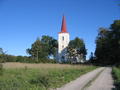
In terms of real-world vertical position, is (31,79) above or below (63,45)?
below

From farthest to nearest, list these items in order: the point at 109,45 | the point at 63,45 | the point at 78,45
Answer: the point at 63,45 → the point at 78,45 → the point at 109,45

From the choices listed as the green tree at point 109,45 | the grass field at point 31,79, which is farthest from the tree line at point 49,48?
the grass field at point 31,79

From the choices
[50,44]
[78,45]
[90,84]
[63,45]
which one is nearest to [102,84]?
[90,84]

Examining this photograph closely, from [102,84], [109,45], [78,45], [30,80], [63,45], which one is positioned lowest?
[102,84]

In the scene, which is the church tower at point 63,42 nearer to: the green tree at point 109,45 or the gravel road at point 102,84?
the green tree at point 109,45

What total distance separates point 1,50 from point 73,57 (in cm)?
8976

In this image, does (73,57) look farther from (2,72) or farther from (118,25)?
(2,72)

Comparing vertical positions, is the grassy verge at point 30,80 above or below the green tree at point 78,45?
below

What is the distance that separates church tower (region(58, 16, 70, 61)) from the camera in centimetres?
10962

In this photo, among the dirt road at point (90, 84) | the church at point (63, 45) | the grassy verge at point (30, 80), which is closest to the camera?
the grassy verge at point (30, 80)

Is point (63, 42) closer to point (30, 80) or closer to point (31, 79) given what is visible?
point (31, 79)

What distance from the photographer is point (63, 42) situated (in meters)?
110

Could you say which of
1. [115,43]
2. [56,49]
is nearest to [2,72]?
[115,43]

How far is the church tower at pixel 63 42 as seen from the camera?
109625 millimetres
